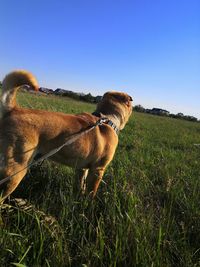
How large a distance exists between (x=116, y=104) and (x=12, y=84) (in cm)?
223

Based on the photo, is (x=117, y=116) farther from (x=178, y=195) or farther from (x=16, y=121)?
(x=16, y=121)

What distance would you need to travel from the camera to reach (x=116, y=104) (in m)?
5.25

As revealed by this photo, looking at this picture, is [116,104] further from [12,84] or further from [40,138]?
[12,84]

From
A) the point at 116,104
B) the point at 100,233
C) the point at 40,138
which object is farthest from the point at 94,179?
the point at 100,233

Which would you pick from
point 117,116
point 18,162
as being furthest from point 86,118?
point 18,162

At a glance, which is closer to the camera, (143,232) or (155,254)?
(155,254)

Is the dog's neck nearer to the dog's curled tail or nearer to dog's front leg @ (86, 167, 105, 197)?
dog's front leg @ (86, 167, 105, 197)

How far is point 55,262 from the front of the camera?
2523 millimetres

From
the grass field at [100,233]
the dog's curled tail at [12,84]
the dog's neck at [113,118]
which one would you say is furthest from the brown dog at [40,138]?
the grass field at [100,233]

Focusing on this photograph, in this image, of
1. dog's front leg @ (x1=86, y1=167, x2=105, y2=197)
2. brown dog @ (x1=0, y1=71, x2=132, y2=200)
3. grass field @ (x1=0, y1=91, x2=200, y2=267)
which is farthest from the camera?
dog's front leg @ (x1=86, y1=167, x2=105, y2=197)

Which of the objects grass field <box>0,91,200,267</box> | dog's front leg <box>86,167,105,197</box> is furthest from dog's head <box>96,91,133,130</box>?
grass field <box>0,91,200,267</box>

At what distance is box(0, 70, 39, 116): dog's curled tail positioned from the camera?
131 inches

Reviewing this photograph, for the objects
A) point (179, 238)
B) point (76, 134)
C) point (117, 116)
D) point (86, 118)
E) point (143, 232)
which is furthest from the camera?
point (117, 116)

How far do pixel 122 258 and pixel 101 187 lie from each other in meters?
Result: 1.94
